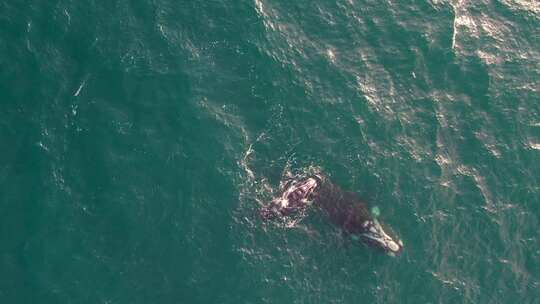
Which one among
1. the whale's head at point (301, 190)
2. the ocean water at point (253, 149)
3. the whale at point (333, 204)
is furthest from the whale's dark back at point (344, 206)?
the ocean water at point (253, 149)

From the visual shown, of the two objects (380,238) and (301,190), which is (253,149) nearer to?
(301,190)

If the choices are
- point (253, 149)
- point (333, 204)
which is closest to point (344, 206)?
point (333, 204)

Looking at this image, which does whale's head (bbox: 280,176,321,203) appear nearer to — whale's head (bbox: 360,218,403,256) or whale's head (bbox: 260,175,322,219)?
whale's head (bbox: 260,175,322,219)

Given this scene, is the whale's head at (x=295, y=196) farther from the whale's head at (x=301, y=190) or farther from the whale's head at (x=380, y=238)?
the whale's head at (x=380, y=238)

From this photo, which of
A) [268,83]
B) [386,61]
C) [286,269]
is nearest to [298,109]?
[268,83]

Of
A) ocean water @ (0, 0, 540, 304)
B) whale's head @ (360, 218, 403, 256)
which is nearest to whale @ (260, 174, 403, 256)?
whale's head @ (360, 218, 403, 256)

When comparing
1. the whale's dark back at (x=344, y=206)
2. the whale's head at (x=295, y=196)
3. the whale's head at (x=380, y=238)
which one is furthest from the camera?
the whale's dark back at (x=344, y=206)

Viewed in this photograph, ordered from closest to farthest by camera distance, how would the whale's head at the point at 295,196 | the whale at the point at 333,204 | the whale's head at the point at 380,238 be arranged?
the whale's head at the point at 380,238 < the whale's head at the point at 295,196 < the whale at the point at 333,204
